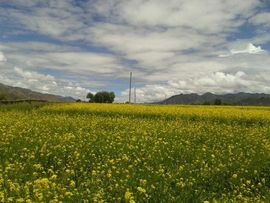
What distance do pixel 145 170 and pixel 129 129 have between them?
840 cm

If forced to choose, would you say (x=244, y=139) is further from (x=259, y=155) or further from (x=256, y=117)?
(x=256, y=117)

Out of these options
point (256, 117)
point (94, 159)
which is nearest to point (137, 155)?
point (94, 159)

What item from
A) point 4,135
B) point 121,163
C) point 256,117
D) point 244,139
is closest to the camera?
point 121,163

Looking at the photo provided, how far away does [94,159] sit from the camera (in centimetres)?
1280

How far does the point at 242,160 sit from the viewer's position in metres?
13.2

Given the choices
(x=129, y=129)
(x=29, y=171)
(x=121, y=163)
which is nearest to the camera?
(x=29, y=171)

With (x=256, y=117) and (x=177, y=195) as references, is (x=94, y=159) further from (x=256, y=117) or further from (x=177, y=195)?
(x=256, y=117)

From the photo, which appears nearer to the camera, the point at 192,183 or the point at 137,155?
the point at 192,183

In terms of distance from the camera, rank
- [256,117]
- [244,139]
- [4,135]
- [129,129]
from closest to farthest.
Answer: [4,135]
[244,139]
[129,129]
[256,117]

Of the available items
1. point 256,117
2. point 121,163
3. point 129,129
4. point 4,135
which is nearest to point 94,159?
point 121,163

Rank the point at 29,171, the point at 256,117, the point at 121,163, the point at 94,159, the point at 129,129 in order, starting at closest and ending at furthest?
1. the point at 29,171
2. the point at 121,163
3. the point at 94,159
4. the point at 129,129
5. the point at 256,117

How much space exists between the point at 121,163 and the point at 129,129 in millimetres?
8067

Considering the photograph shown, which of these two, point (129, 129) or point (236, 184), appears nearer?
point (236, 184)

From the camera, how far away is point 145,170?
1134cm
